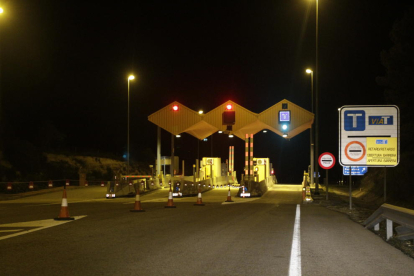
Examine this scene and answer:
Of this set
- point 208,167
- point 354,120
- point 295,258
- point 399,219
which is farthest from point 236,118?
point 295,258

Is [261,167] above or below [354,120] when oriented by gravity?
below

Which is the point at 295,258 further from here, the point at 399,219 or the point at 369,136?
the point at 369,136

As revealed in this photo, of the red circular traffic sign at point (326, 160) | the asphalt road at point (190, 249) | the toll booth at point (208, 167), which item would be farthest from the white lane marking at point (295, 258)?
the toll booth at point (208, 167)

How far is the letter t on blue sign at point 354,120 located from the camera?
16719 mm

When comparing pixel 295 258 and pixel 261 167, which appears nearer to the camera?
pixel 295 258

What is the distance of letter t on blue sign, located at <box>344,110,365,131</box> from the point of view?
16719 millimetres

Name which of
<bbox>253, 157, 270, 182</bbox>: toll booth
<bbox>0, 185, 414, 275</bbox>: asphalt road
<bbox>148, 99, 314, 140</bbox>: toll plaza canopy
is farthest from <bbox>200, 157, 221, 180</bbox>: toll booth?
<bbox>0, 185, 414, 275</bbox>: asphalt road

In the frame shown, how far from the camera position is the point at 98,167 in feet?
200

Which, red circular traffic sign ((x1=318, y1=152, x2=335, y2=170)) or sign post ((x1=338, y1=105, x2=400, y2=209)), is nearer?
sign post ((x1=338, y1=105, x2=400, y2=209))

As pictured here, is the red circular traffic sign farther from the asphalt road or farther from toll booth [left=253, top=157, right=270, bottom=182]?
toll booth [left=253, top=157, right=270, bottom=182]

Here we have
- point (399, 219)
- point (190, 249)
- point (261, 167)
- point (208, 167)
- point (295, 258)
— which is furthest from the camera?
point (208, 167)

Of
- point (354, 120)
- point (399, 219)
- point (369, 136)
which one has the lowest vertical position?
point (399, 219)

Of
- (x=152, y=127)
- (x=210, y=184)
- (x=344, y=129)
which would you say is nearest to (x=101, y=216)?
(x=344, y=129)

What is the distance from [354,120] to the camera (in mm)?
16797
